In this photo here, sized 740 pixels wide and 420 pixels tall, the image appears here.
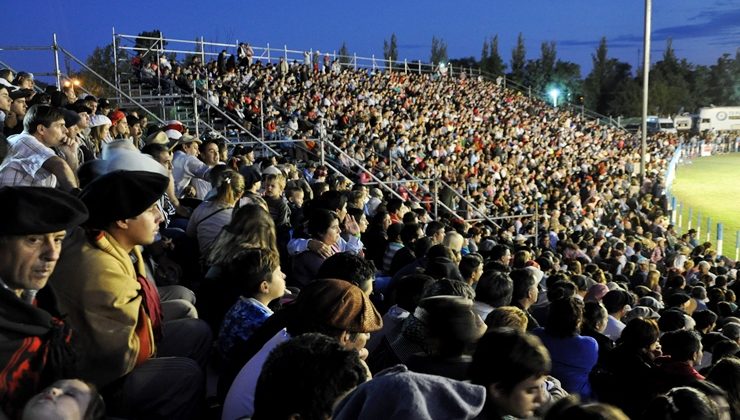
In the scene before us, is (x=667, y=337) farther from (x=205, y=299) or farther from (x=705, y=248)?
(x=705, y=248)

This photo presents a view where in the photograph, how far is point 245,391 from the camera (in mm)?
2787

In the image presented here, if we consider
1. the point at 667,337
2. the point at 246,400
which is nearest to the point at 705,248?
the point at 667,337

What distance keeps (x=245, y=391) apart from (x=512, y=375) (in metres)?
Answer: 1.02

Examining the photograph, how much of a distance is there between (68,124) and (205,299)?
2.86m

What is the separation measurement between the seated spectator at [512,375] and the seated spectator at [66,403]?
1.31 meters

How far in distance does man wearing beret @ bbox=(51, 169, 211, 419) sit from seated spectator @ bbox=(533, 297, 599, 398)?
90.0 inches

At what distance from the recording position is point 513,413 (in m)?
2.56

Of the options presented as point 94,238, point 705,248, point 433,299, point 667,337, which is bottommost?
point 705,248

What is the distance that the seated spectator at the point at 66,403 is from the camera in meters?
2.14

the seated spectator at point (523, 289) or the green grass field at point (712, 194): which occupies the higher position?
the seated spectator at point (523, 289)

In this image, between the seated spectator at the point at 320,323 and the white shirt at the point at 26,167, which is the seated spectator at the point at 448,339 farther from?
the white shirt at the point at 26,167

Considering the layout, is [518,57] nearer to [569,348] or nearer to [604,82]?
[604,82]

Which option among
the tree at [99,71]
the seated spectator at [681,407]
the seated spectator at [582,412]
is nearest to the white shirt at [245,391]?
the seated spectator at [582,412]

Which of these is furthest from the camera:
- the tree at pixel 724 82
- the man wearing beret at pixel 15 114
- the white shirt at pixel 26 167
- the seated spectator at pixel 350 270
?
the tree at pixel 724 82
